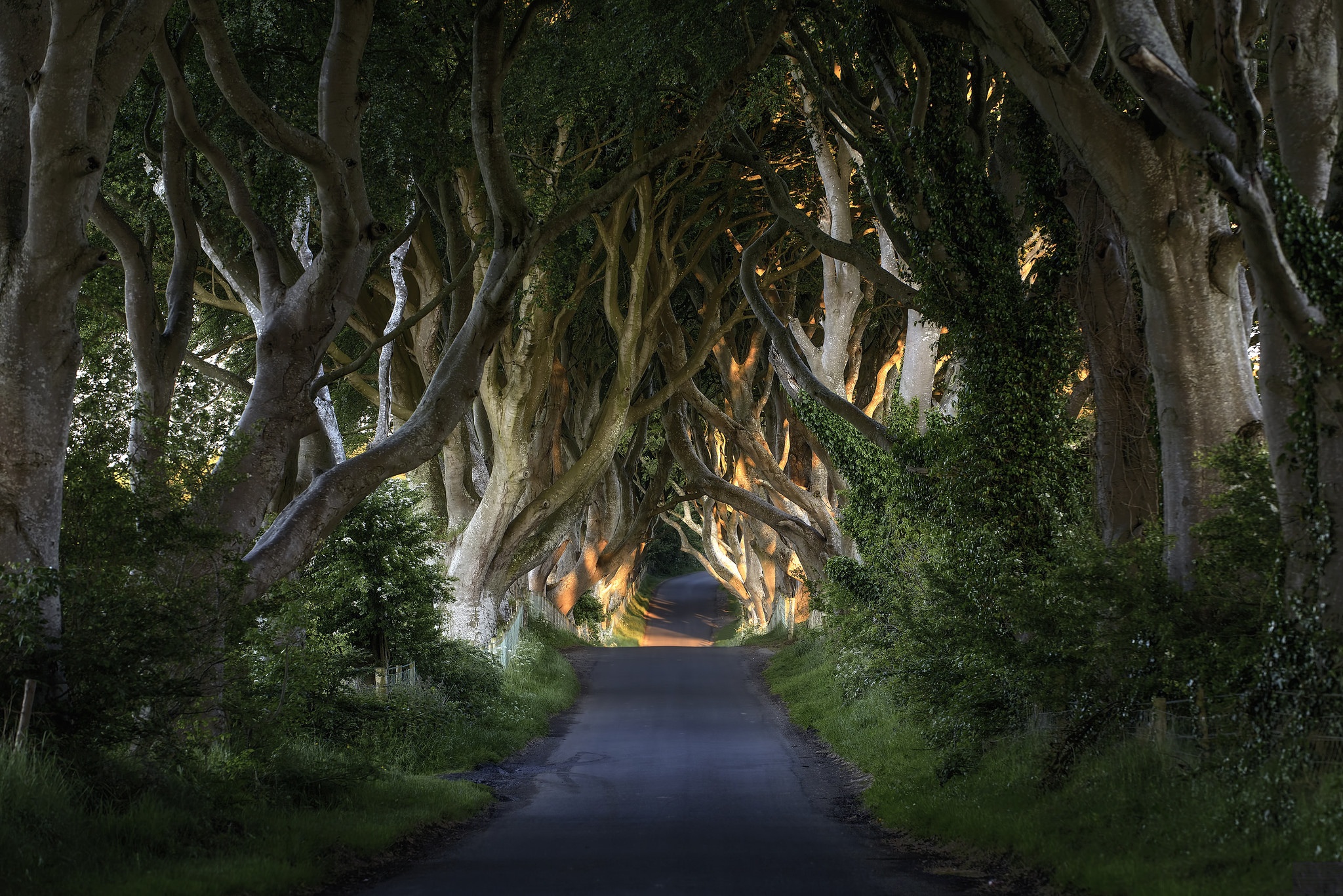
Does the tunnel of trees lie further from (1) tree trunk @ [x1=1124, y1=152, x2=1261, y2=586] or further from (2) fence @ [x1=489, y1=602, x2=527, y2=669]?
(2) fence @ [x1=489, y1=602, x2=527, y2=669]

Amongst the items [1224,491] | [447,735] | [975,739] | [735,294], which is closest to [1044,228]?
[1224,491]

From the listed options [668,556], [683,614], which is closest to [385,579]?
[683,614]

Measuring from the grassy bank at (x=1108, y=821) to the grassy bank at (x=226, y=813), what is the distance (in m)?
4.53

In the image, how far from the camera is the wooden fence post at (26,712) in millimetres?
7242

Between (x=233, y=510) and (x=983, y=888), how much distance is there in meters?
7.38

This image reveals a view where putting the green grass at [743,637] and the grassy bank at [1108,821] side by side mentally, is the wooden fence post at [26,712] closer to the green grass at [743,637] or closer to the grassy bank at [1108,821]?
the grassy bank at [1108,821]

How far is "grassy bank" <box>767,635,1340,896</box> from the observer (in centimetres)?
627

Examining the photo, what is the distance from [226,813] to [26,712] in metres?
1.74

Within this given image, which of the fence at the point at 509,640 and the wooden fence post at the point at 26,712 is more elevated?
the wooden fence post at the point at 26,712

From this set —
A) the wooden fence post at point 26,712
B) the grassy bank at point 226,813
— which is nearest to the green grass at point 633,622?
the grassy bank at point 226,813

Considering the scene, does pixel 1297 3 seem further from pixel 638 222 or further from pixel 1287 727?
pixel 638 222

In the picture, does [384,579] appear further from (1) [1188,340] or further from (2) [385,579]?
(1) [1188,340]

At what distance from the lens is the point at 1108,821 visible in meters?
7.91

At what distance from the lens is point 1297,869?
5797mm
